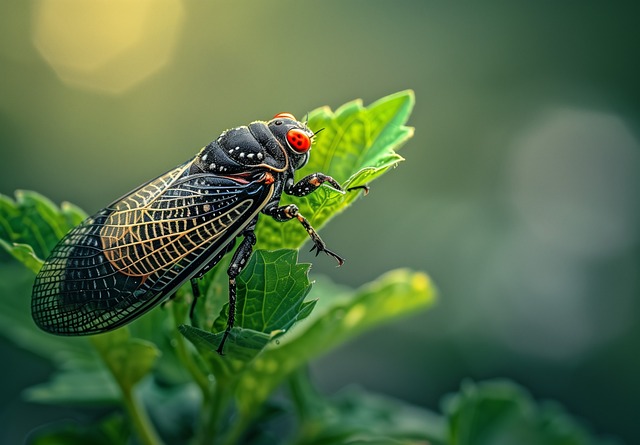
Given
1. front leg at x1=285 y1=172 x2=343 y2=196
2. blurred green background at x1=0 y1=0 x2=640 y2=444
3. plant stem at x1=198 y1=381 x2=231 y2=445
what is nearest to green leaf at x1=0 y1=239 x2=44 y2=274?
plant stem at x1=198 y1=381 x2=231 y2=445

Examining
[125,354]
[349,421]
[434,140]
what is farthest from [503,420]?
[434,140]

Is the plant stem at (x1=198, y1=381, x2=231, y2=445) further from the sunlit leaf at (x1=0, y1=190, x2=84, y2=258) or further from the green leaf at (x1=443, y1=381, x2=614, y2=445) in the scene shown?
the green leaf at (x1=443, y1=381, x2=614, y2=445)

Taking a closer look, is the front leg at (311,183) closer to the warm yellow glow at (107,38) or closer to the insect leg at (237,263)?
the insect leg at (237,263)

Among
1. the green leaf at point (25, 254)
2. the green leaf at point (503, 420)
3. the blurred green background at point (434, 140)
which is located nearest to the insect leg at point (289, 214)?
the green leaf at point (25, 254)

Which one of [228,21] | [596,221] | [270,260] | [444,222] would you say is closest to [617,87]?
[596,221]

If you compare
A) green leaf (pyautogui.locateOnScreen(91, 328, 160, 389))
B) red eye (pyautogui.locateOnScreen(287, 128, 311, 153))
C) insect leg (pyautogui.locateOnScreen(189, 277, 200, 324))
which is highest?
red eye (pyautogui.locateOnScreen(287, 128, 311, 153))

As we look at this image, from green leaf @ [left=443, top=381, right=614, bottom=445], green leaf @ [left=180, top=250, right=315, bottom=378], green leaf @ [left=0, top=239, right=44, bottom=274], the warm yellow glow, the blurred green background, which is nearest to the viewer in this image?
green leaf @ [left=180, top=250, right=315, bottom=378]

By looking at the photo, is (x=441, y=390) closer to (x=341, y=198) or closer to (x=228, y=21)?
(x=341, y=198)
